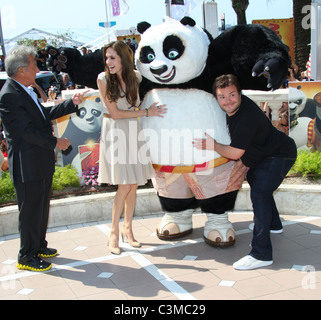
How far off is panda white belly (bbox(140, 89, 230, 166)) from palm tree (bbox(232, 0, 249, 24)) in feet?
37.1

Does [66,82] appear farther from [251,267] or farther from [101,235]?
[251,267]

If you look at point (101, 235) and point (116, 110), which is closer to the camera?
point (116, 110)

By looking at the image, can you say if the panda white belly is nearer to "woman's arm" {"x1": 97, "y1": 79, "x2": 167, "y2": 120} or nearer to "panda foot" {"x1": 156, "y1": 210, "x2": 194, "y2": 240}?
"woman's arm" {"x1": 97, "y1": 79, "x2": 167, "y2": 120}

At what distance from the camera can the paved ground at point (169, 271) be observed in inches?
132

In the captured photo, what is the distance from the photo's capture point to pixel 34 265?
12.7 feet

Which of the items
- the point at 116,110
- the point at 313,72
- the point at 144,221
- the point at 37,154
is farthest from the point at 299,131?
the point at 37,154

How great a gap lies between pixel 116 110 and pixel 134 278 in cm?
147

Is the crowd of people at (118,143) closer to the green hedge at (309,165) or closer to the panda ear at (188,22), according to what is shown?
the panda ear at (188,22)

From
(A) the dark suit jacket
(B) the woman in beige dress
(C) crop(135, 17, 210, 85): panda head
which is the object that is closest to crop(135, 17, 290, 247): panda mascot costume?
(C) crop(135, 17, 210, 85): panda head

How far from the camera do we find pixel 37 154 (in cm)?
374

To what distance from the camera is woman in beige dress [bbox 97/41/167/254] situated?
155 inches

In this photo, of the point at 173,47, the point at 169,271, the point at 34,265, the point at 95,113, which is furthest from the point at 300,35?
the point at 34,265

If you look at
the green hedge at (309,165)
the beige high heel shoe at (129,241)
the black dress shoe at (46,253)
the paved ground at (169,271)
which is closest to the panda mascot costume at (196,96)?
the paved ground at (169,271)

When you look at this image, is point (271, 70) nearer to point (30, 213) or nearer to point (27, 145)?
point (27, 145)
